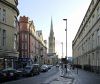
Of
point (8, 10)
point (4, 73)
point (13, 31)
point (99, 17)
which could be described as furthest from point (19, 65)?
point (4, 73)

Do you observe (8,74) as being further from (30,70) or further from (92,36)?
(92,36)

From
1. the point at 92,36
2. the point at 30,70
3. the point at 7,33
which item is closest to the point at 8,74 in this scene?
the point at 30,70

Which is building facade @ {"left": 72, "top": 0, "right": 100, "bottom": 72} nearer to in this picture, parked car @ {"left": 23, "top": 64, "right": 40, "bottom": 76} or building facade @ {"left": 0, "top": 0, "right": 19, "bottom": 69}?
parked car @ {"left": 23, "top": 64, "right": 40, "bottom": 76}

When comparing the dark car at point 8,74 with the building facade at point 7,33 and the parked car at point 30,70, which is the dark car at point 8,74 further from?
the building facade at point 7,33

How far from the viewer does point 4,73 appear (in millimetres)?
36750

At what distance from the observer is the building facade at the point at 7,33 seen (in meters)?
53.0

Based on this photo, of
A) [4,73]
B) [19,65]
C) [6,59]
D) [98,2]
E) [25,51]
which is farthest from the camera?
[25,51]

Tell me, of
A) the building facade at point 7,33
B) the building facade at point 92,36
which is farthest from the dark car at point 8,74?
the building facade at point 92,36

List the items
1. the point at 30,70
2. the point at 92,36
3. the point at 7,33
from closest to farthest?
1. the point at 30,70
2. the point at 7,33
3. the point at 92,36

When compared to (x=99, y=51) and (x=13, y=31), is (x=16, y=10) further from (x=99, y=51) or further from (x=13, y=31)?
(x=99, y=51)

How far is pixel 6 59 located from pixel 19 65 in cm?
1254

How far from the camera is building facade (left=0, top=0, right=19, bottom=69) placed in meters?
53.0

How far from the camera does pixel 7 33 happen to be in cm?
5569

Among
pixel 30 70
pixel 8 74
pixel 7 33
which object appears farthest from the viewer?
pixel 7 33
